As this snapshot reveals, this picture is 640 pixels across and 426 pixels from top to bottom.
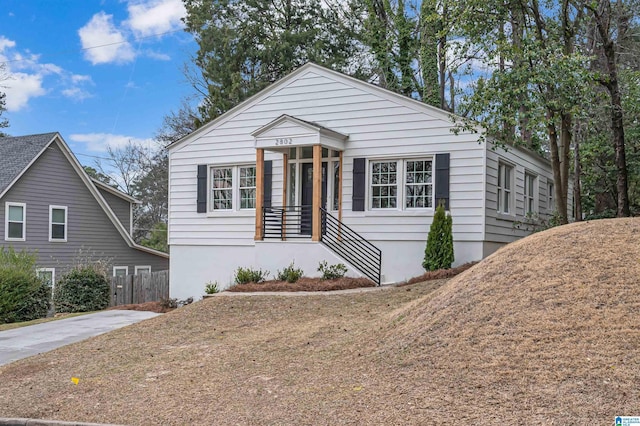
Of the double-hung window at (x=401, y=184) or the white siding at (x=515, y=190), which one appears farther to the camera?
the double-hung window at (x=401, y=184)

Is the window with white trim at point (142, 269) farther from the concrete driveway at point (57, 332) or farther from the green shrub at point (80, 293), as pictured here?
the concrete driveway at point (57, 332)

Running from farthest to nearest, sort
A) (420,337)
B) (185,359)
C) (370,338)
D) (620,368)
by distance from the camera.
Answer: (185,359) < (370,338) < (420,337) < (620,368)

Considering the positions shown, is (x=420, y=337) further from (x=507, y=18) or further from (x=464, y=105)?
(x=507, y=18)

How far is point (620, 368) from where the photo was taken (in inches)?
227

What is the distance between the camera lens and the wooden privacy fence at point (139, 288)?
19.7 meters

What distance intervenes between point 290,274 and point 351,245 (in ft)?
7.92

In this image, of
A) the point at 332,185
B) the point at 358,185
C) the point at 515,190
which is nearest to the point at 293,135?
the point at 332,185

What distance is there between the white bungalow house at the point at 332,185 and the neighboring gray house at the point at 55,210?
7.68 meters

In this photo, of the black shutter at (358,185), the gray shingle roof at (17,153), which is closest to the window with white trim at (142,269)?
the gray shingle roof at (17,153)

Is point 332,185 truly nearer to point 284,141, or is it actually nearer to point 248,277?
point 284,141

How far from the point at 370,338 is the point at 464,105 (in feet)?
23.8

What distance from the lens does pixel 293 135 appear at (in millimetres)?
15906

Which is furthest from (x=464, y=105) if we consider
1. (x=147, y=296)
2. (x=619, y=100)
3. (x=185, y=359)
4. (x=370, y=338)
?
(x=147, y=296)

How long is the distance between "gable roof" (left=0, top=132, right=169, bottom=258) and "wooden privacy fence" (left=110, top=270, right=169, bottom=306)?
5.99m
